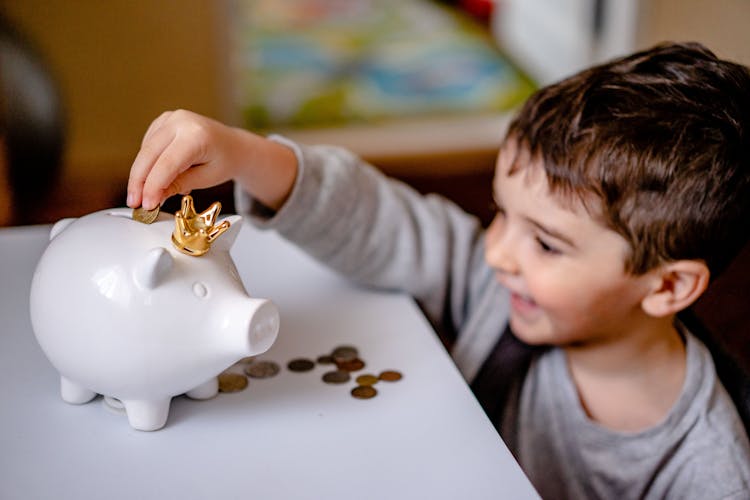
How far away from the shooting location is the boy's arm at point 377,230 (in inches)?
33.7

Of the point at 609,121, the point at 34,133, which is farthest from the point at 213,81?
the point at 609,121

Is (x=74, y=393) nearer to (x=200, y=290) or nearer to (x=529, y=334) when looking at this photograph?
(x=200, y=290)

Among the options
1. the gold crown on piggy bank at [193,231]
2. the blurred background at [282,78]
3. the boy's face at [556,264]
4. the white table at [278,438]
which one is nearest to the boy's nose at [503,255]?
the boy's face at [556,264]

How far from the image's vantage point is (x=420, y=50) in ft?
9.63

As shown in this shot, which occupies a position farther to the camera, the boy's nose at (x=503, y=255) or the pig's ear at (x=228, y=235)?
the boy's nose at (x=503, y=255)

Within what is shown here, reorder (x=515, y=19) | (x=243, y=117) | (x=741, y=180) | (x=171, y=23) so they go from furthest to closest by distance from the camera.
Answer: (x=515, y=19), (x=243, y=117), (x=171, y=23), (x=741, y=180)

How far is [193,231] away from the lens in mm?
608

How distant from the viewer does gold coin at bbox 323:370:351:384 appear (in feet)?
2.40

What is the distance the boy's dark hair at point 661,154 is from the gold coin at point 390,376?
220 mm

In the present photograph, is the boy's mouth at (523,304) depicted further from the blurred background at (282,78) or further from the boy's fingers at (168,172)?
the blurred background at (282,78)

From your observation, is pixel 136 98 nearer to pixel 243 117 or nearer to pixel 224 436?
pixel 243 117

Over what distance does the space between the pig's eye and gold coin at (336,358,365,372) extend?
0.62ft

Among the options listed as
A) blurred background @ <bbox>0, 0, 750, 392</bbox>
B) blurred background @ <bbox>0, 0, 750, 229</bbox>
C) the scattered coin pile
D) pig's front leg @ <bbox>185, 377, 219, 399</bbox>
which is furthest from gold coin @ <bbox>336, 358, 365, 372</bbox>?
blurred background @ <bbox>0, 0, 750, 229</bbox>

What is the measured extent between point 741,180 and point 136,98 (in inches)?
64.2
